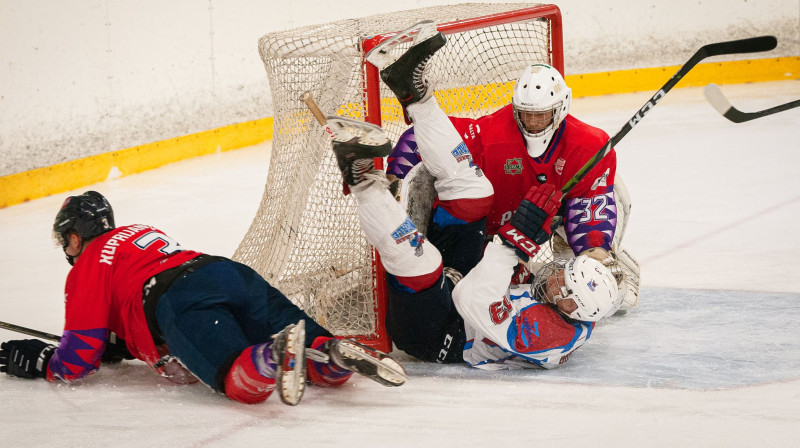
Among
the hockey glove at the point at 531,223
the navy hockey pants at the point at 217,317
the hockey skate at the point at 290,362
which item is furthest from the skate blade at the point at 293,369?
the hockey glove at the point at 531,223

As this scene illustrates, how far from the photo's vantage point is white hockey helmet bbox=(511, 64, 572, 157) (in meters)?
Answer: 3.30

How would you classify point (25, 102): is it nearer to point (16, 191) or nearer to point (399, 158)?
point (16, 191)

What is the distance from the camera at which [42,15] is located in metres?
5.90

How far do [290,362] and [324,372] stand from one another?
0.34 m

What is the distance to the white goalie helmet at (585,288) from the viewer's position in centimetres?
291

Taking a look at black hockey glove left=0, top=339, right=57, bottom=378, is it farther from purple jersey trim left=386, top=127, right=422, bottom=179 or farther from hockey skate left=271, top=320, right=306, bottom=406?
purple jersey trim left=386, top=127, right=422, bottom=179

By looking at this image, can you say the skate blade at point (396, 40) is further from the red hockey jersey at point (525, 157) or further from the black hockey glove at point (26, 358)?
the black hockey glove at point (26, 358)

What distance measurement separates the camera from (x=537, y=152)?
3449mm

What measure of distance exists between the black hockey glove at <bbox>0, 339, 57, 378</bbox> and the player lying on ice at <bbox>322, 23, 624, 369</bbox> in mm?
1070

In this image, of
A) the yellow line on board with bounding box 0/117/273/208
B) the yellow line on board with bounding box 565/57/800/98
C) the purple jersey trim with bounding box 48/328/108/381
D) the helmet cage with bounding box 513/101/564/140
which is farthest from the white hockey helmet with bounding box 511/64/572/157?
the yellow line on board with bounding box 565/57/800/98

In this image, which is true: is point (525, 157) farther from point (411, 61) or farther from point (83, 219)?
point (83, 219)

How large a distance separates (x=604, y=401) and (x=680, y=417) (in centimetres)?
24

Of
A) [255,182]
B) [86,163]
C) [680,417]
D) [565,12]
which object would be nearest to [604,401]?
[680,417]

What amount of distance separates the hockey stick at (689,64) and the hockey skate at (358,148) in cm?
78
